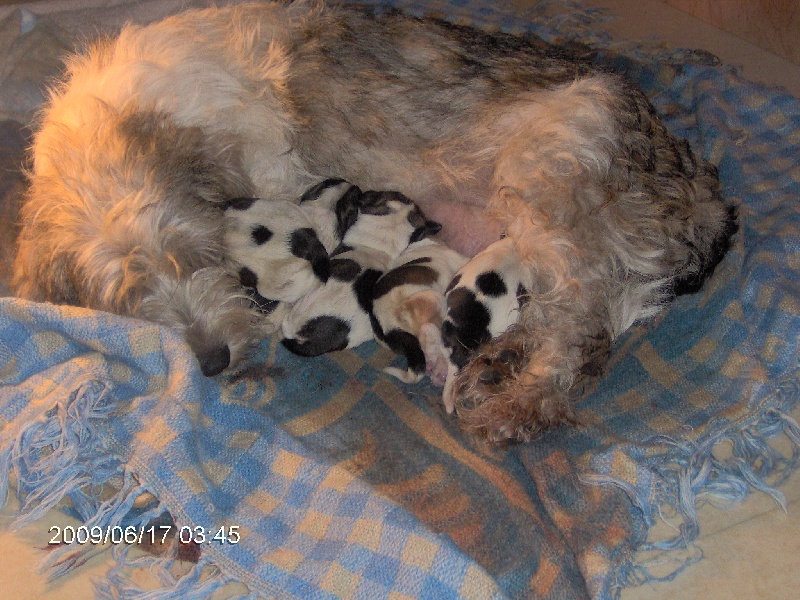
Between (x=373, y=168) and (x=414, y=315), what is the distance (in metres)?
0.81

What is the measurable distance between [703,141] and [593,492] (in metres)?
2.36

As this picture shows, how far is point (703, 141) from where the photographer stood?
4.02m

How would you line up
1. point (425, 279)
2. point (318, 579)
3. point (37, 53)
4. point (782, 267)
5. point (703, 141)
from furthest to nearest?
1. point (37, 53)
2. point (703, 141)
3. point (782, 267)
4. point (425, 279)
5. point (318, 579)

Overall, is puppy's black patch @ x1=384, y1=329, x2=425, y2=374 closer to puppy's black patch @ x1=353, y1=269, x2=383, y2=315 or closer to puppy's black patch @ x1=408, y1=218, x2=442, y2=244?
puppy's black patch @ x1=353, y1=269, x2=383, y2=315

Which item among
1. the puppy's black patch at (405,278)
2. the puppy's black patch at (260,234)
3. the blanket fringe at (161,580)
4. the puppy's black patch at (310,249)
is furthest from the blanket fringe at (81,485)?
the puppy's black patch at (405,278)

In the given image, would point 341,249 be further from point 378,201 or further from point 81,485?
point 81,485

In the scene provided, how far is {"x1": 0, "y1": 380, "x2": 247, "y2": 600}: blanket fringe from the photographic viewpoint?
238cm

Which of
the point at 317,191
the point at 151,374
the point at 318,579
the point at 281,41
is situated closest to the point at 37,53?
the point at 281,41

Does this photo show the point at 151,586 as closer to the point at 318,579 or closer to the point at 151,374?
the point at 318,579

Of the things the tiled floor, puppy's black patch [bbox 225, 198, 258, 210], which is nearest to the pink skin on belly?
puppy's black patch [bbox 225, 198, 258, 210]

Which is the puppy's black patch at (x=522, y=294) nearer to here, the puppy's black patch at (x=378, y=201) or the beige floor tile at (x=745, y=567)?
the puppy's black patch at (x=378, y=201)

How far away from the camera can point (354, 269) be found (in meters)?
3.14

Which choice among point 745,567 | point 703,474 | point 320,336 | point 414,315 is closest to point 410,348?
point 414,315

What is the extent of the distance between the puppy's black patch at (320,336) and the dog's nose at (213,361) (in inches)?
14.0
